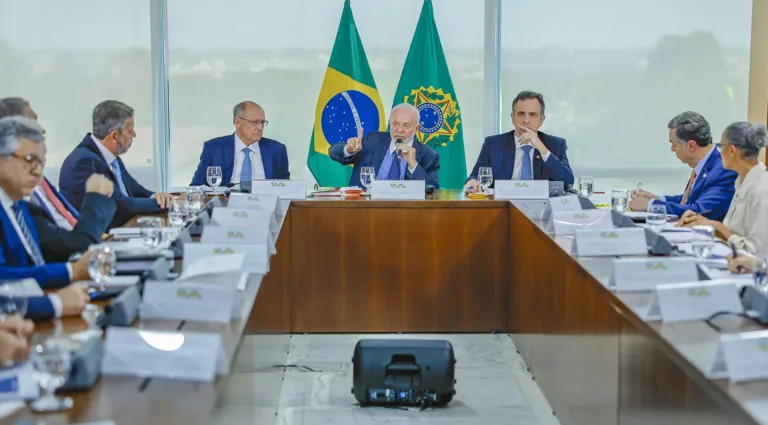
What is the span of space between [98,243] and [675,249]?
6.95 ft

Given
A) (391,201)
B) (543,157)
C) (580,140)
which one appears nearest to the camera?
(391,201)

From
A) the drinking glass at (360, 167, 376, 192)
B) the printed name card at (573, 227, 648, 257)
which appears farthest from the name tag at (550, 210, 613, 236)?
the drinking glass at (360, 167, 376, 192)

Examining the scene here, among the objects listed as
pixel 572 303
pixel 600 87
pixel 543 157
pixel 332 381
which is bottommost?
pixel 332 381

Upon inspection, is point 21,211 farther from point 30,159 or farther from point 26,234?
point 30,159

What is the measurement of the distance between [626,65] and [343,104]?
7.28ft

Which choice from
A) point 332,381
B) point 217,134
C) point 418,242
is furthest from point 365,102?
point 332,381

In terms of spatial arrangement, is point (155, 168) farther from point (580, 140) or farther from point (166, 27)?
point (580, 140)

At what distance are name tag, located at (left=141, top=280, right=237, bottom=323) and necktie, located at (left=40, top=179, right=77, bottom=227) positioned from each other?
2.15 m

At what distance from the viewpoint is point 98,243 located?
153 inches

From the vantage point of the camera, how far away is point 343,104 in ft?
24.8

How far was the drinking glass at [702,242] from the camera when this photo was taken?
3.46 metres

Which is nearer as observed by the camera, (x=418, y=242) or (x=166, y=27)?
(x=418, y=242)

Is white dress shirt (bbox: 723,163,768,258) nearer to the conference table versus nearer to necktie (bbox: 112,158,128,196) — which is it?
the conference table

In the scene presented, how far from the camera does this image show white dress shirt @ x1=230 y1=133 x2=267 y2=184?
6449 millimetres
